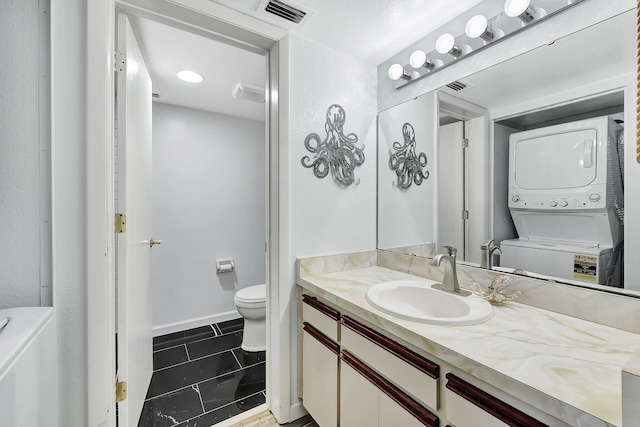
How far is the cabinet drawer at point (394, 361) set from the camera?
0.85 meters

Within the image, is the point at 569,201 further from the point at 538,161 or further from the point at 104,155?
the point at 104,155

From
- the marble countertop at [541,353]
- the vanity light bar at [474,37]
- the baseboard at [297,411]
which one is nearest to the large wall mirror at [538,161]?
the vanity light bar at [474,37]

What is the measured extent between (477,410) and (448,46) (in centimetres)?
151

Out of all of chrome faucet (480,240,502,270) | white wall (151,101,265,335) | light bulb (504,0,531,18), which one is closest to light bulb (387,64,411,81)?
light bulb (504,0,531,18)

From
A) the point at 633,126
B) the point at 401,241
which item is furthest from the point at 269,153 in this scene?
the point at 633,126

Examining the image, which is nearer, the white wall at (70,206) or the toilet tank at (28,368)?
the toilet tank at (28,368)

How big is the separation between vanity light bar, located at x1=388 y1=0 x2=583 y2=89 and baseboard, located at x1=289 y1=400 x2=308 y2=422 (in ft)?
6.51

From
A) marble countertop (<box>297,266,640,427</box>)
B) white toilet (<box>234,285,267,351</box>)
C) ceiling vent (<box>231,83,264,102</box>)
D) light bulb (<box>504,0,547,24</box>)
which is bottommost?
white toilet (<box>234,285,267,351</box>)

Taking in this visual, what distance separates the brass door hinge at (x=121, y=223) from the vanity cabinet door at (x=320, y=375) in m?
1.00

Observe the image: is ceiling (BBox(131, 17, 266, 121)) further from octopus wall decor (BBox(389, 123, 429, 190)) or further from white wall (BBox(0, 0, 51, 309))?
octopus wall decor (BBox(389, 123, 429, 190))

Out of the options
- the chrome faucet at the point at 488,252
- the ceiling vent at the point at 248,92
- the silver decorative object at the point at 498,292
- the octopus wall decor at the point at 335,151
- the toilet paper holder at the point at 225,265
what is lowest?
the toilet paper holder at the point at 225,265

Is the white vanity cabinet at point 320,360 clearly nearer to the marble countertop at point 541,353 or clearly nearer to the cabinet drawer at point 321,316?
the cabinet drawer at point 321,316

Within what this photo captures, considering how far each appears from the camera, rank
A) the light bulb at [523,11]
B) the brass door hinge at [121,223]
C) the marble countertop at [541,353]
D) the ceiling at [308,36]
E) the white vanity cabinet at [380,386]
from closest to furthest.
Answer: the marble countertop at [541,353], the white vanity cabinet at [380,386], the light bulb at [523,11], the brass door hinge at [121,223], the ceiling at [308,36]

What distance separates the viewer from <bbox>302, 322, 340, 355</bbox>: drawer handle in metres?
1.26
